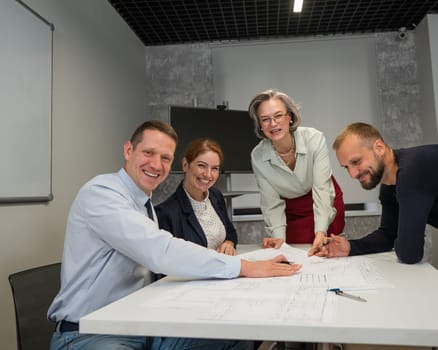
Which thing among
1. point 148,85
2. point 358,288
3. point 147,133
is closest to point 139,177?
point 147,133

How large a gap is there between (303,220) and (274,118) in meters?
0.55

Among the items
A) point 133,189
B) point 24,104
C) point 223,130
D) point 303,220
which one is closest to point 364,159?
point 303,220

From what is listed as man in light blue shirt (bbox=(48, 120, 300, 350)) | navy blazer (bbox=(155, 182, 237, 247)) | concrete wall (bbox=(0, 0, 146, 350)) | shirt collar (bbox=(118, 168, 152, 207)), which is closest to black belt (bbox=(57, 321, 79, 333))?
man in light blue shirt (bbox=(48, 120, 300, 350))

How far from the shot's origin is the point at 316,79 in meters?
3.93

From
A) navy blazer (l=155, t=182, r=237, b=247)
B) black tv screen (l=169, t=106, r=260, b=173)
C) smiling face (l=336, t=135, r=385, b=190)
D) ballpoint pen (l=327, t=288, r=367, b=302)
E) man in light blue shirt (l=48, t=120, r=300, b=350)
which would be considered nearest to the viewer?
ballpoint pen (l=327, t=288, r=367, b=302)

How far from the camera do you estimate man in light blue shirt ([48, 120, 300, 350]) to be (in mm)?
1089

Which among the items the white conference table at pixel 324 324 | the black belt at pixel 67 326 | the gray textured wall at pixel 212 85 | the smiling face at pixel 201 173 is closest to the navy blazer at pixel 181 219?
the smiling face at pixel 201 173

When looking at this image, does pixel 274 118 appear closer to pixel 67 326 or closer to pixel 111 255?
pixel 111 255

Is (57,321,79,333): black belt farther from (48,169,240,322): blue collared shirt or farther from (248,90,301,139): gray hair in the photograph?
(248,90,301,139): gray hair

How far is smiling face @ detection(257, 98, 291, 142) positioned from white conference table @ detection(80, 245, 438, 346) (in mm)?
1100

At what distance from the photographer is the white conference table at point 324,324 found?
0.69 meters

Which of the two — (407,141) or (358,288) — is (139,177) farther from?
(407,141)

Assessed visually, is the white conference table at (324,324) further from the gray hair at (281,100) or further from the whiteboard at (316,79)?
the whiteboard at (316,79)

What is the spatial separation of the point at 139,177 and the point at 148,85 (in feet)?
9.68
